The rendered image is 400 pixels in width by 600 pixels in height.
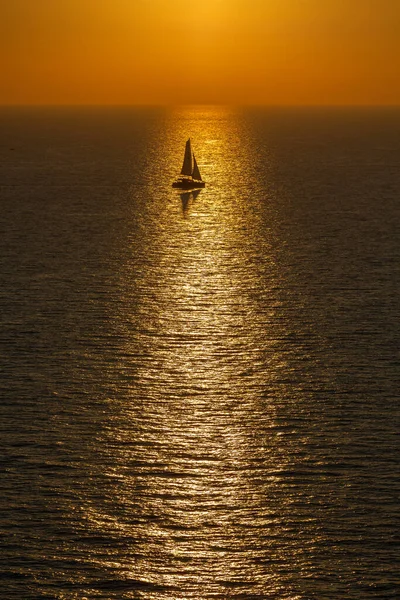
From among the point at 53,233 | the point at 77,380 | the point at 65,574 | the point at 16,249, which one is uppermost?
the point at 53,233

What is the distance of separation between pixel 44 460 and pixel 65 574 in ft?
47.9

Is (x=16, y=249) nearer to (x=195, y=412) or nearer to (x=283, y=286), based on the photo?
(x=283, y=286)

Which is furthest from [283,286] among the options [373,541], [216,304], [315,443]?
[373,541]

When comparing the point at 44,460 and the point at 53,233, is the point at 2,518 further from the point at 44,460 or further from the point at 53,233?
the point at 53,233

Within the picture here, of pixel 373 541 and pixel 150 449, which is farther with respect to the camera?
pixel 150 449

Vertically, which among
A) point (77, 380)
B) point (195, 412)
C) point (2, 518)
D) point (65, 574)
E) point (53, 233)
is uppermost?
point (53, 233)

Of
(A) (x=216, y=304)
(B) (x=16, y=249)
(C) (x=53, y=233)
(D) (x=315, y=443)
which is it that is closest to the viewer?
(D) (x=315, y=443)

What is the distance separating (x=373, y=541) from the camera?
59.9m

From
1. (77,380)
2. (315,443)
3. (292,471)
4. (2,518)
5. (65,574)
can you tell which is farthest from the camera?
(77,380)

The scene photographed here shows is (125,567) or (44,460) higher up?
(44,460)

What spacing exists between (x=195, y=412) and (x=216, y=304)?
36571 mm

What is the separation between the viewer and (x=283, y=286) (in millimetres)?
123500

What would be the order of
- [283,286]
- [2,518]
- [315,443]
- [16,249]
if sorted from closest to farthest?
[2,518], [315,443], [283,286], [16,249]

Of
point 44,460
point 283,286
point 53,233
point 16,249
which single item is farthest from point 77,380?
point 53,233
